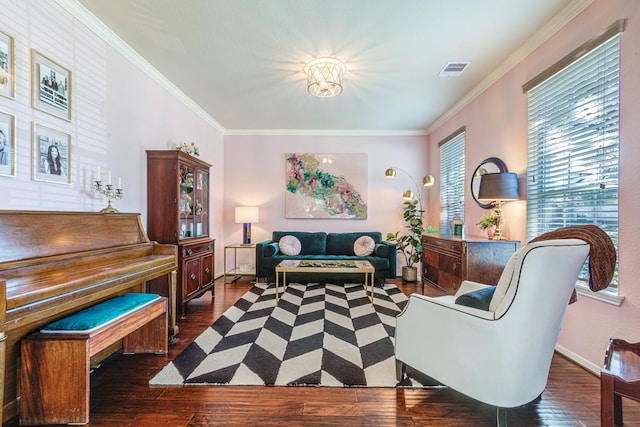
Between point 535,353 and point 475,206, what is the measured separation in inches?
91.3

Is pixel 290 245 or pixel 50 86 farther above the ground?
pixel 50 86

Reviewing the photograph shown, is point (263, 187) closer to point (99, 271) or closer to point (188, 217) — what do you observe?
point (188, 217)

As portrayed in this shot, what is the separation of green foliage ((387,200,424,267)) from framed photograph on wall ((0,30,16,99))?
173 inches

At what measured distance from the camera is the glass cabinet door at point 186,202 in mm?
2904

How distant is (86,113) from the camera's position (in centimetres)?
212

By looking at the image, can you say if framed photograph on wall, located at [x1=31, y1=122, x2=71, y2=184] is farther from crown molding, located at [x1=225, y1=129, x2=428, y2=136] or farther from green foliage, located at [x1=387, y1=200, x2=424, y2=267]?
green foliage, located at [x1=387, y1=200, x2=424, y2=267]

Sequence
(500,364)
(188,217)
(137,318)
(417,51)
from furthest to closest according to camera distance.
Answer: (188,217) → (417,51) → (137,318) → (500,364)

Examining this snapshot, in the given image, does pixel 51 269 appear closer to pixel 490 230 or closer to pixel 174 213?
pixel 174 213

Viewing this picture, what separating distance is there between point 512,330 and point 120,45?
3625mm

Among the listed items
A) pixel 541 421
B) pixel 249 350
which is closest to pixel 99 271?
pixel 249 350

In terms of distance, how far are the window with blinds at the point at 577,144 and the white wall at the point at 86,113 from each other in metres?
3.79

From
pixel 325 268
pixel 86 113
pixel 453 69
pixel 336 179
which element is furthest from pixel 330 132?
pixel 86 113

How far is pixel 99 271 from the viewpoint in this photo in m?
1.67

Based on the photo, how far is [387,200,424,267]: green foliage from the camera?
4305 mm
